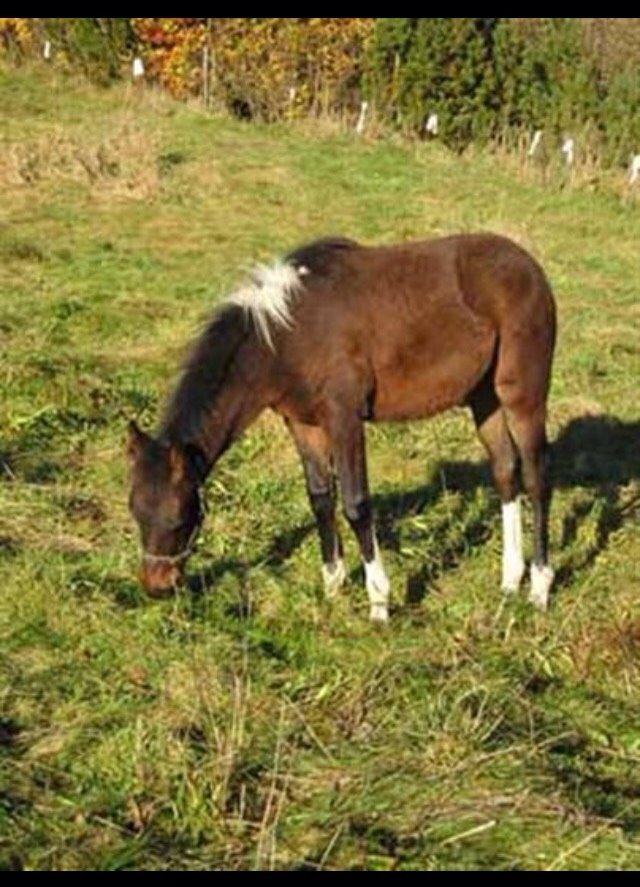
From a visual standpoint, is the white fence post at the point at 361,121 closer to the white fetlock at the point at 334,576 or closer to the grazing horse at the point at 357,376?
the grazing horse at the point at 357,376

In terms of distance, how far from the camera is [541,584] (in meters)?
6.32

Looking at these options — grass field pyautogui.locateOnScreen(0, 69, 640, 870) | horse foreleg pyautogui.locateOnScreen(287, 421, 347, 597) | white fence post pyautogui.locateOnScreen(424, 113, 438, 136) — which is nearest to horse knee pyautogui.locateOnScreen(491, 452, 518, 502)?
grass field pyautogui.locateOnScreen(0, 69, 640, 870)

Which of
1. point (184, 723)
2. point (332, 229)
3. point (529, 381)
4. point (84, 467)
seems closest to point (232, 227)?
point (332, 229)

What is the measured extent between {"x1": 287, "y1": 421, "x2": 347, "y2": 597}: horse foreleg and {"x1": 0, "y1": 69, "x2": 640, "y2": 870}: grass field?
0.40 feet

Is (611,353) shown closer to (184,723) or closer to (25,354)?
(25,354)

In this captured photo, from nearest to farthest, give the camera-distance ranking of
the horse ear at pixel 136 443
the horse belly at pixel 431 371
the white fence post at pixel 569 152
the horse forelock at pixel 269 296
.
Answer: the horse ear at pixel 136 443 → the horse forelock at pixel 269 296 → the horse belly at pixel 431 371 → the white fence post at pixel 569 152

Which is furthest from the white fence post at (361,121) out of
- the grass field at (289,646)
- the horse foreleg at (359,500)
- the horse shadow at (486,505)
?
the horse foreleg at (359,500)

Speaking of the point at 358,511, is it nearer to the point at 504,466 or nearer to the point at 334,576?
the point at 334,576

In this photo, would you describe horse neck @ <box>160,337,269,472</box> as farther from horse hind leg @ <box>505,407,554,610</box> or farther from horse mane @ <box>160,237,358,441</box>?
horse hind leg @ <box>505,407,554,610</box>

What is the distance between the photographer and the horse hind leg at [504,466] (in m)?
6.49

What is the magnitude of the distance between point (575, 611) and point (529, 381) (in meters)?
1.19

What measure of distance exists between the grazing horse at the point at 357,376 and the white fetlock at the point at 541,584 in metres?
0.01
